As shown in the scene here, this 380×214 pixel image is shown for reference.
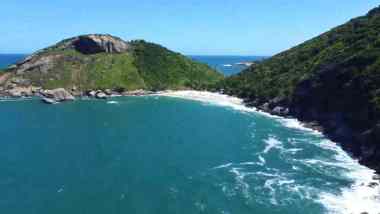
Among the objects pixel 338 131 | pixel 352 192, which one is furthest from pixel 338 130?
pixel 352 192

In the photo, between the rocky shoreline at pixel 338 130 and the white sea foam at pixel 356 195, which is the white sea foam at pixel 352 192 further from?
the rocky shoreline at pixel 338 130

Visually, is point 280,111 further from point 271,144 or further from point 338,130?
point 271,144

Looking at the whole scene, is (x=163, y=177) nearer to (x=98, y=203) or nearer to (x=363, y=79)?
(x=98, y=203)

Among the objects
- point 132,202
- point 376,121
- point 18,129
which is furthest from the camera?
point 18,129

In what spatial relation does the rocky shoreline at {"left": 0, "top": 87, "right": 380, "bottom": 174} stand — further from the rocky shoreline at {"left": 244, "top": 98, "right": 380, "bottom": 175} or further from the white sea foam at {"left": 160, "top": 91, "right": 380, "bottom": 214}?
the white sea foam at {"left": 160, "top": 91, "right": 380, "bottom": 214}

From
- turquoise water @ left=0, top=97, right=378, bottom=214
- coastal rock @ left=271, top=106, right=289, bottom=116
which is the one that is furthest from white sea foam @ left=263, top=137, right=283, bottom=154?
coastal rock @ left=271, top=106, right=289, bottom=116

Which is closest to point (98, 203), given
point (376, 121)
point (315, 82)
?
point (376, 121)
